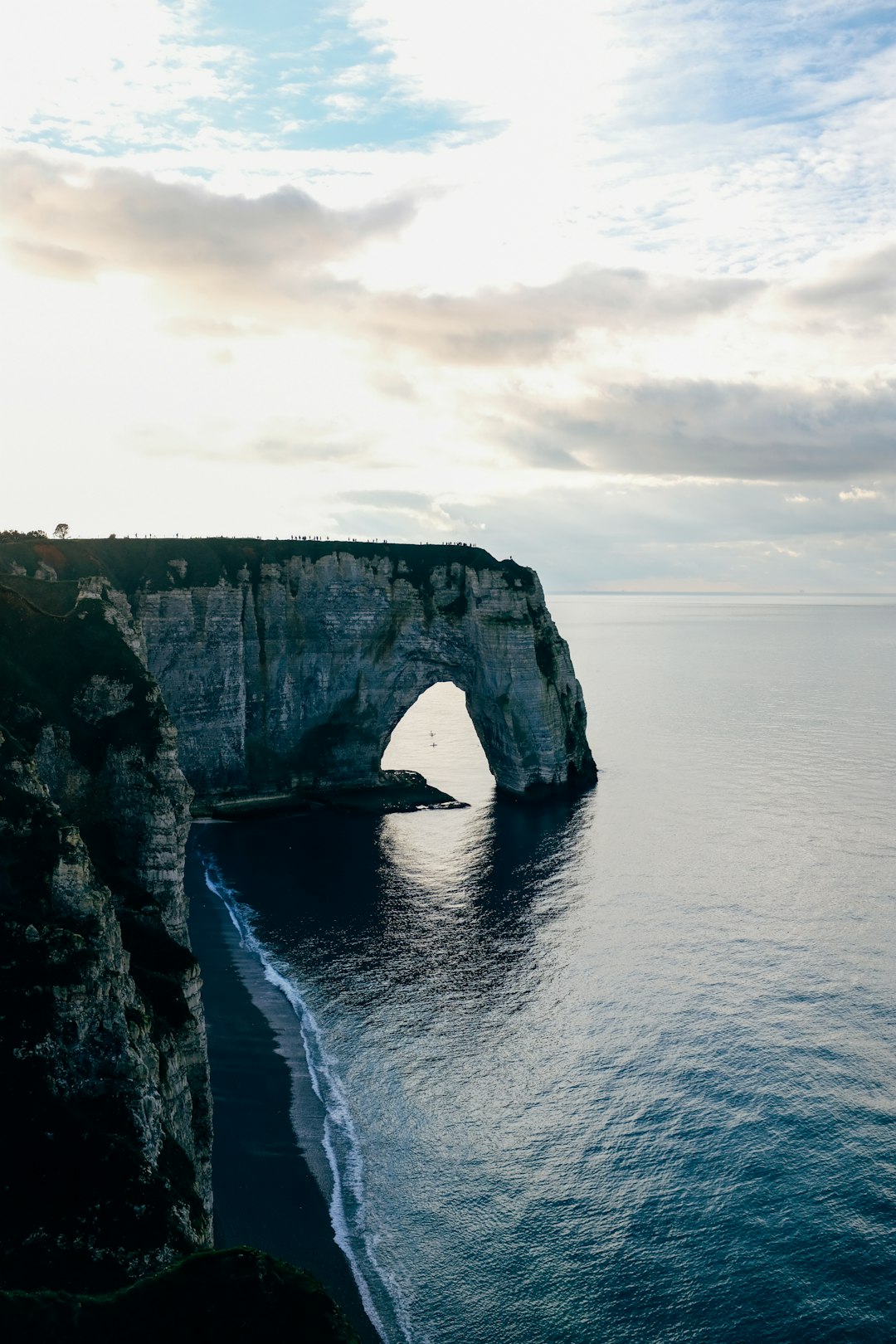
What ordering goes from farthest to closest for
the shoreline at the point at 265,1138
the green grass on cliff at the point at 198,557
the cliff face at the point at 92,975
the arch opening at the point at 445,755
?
the arch opening at the point at 445,755, the green grass on cliff at the point at 198,557, the shoreline at the point at 265,1138, the cliff face at the point at 92,975

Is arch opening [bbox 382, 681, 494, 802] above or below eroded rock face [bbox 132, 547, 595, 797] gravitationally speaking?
below

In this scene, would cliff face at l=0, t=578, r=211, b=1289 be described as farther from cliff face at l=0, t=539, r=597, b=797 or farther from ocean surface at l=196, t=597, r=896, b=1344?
cliff face at l=0, t=539, r=597, b=797

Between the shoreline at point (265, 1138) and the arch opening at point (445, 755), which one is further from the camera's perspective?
the arch opening at point (445, 755)

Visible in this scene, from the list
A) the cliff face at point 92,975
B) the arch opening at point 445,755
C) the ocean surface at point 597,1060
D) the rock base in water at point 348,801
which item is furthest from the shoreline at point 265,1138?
the arch opening at point 445,755

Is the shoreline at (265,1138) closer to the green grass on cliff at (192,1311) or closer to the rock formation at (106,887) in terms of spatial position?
the rock formation at (106,887)

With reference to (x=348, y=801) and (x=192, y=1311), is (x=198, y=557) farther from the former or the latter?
(x=192, y=1311)

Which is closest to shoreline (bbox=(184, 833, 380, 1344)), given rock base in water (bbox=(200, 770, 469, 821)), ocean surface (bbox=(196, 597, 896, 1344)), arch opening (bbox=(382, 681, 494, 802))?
ocean surface (bbox=(196, 597, 896, 1344))
